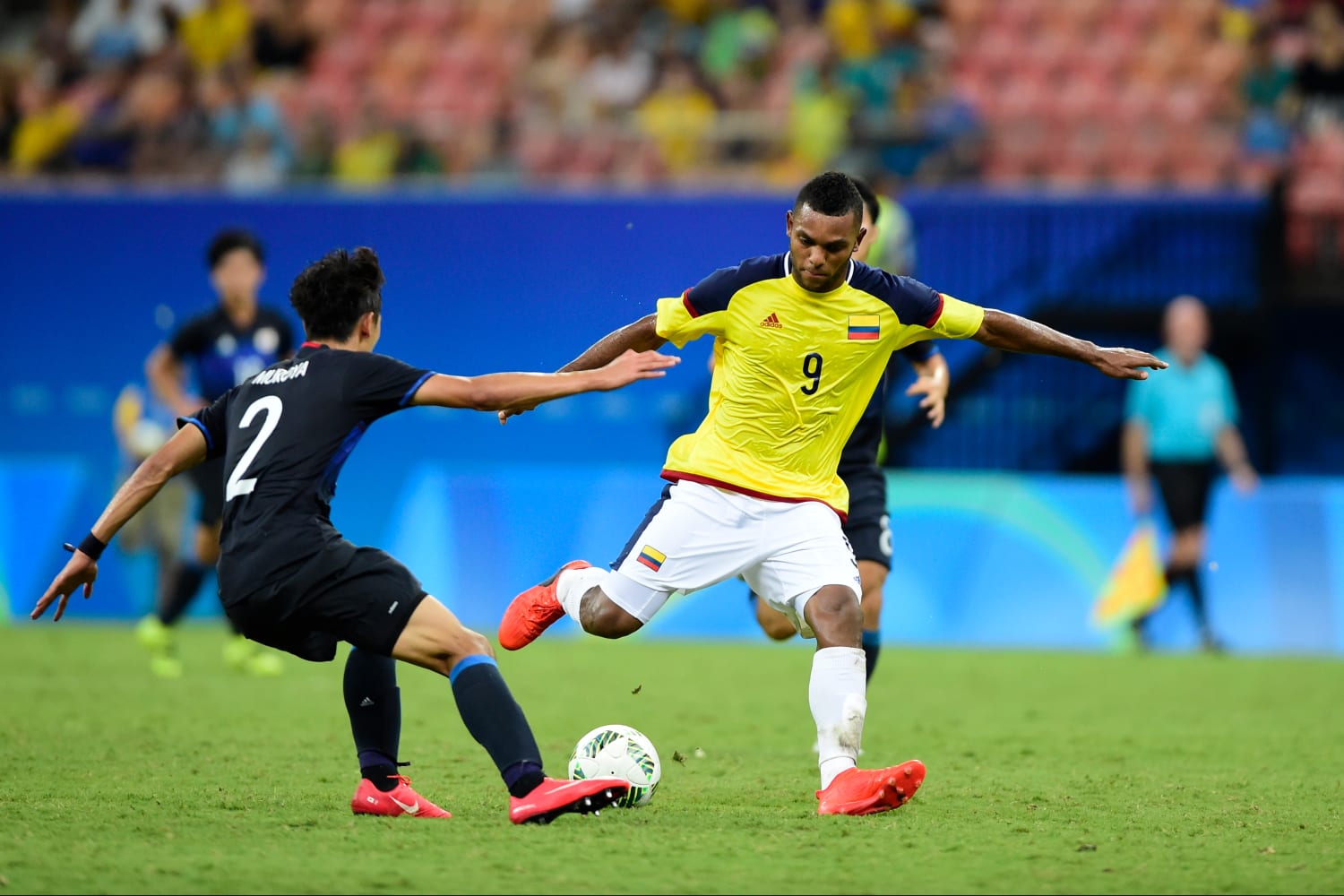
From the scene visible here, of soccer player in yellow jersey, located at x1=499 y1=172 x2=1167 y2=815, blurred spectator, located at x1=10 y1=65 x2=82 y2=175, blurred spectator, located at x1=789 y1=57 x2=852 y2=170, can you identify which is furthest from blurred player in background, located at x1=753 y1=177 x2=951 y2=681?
blurred spectator, located at x1=10 y1=65 x2=82 y2=175

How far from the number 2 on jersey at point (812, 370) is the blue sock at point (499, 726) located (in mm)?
1651

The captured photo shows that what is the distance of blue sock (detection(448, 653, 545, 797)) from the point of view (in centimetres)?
590

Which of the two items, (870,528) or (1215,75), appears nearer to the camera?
(870,528)

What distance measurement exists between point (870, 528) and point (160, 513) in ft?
30.1

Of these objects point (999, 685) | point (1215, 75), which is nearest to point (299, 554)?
point (999, 685)

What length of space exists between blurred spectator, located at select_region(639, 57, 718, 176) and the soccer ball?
1084 centimetres

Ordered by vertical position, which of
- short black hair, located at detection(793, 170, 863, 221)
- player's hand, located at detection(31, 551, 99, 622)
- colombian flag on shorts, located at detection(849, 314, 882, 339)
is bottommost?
player's hand, located at detection(31, 551, 99, 622)

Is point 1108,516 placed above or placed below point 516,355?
below

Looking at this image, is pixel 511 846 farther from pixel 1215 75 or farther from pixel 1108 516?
pixel 1215 75

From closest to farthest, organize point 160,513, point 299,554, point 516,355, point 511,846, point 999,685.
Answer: point 511,846
point 299,554
point 999,685
point 160,513
point 516,355

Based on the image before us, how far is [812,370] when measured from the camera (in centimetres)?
670

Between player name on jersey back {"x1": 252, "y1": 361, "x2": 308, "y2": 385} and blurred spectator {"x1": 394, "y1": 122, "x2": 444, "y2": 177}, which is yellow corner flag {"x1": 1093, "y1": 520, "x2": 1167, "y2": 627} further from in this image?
player name on jersey back {"x1": 252, "y1": 361, "x2": 308, "y2": 385}

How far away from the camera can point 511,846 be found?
18.2 ft

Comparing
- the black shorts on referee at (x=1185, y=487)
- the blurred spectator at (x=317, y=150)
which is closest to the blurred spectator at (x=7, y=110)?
the blurred spectator at (x=317, y=150)
